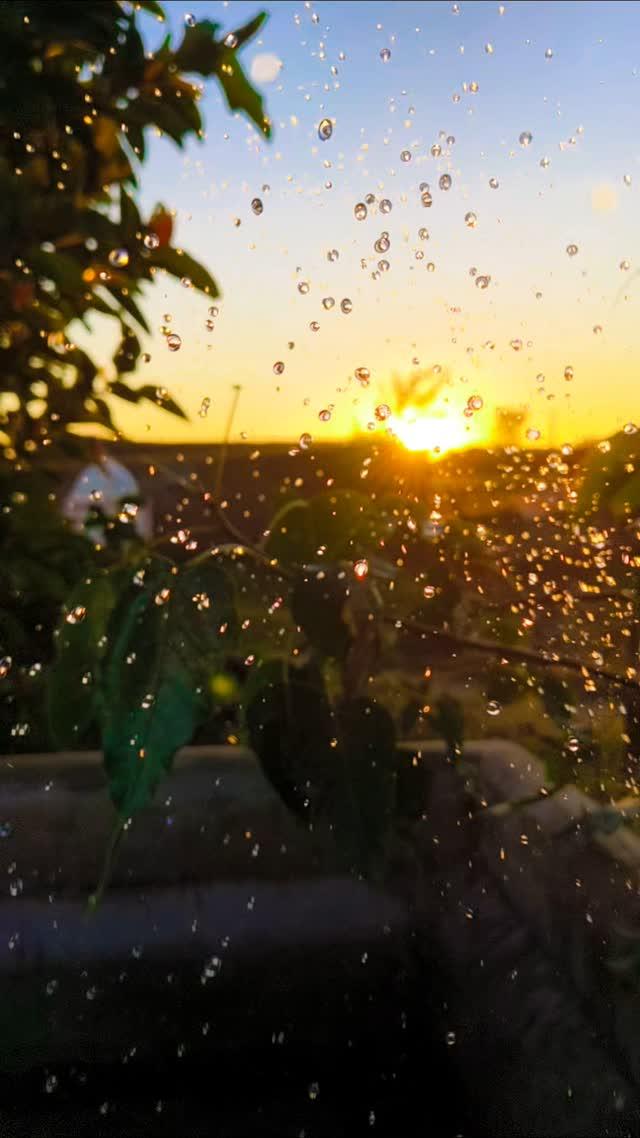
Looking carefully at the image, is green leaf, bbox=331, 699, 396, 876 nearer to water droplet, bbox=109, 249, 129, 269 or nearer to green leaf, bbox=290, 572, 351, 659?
green leaf, bbox=290, 572, 351, 659

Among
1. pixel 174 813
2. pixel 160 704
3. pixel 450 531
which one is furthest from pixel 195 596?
pixel 174 813

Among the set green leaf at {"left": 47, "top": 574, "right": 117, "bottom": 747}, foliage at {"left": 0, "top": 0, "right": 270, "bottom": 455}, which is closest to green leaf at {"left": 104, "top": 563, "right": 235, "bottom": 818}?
green leaf at {"left": 47, "top": 574, "right": 117, "bottom": 747}

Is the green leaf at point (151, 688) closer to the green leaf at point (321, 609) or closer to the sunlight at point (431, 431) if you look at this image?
the green leaf at point (321, 609)

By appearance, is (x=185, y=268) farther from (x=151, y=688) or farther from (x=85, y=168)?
(x=151, y=688)

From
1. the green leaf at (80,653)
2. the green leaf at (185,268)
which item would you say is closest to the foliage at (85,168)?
the green leaf at (185,268)

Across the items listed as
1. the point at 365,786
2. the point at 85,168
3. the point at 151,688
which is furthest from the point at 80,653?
the point at 85,168

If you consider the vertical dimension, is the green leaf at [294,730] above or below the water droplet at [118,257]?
below
